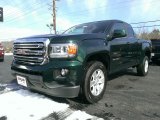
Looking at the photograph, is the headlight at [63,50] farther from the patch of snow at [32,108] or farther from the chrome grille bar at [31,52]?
the patch of snow at [32,108]

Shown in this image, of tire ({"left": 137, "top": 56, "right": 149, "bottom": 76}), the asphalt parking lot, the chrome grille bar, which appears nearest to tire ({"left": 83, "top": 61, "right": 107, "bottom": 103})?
the asphalt parking lot

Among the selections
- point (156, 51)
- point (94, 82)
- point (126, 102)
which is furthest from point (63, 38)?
point (156, 51)

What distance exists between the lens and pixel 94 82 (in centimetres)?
475

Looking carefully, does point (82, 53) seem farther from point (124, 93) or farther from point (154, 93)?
point (154, 93)

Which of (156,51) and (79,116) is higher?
(156,51)

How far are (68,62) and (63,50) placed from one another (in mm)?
236

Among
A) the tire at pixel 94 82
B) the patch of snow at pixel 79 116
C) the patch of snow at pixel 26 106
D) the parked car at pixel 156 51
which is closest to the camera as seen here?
the patch of snow at pixel 79 116

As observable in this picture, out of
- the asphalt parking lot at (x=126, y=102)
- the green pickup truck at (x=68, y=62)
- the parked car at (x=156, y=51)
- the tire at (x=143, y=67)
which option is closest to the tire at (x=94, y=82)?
the green pickup truck at (x=68, y=62)

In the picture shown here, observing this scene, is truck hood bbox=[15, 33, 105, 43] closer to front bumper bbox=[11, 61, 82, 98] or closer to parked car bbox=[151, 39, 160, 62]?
front bumper bbox=[11, 61, 82, 98]

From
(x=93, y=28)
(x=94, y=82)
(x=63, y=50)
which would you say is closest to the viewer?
(x=63, y=50)

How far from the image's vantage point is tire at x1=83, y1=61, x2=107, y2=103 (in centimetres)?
447

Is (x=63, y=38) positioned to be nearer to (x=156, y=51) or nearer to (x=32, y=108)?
(x=32, y=108)

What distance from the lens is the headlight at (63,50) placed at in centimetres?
416

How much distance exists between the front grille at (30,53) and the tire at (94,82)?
0.91 m
